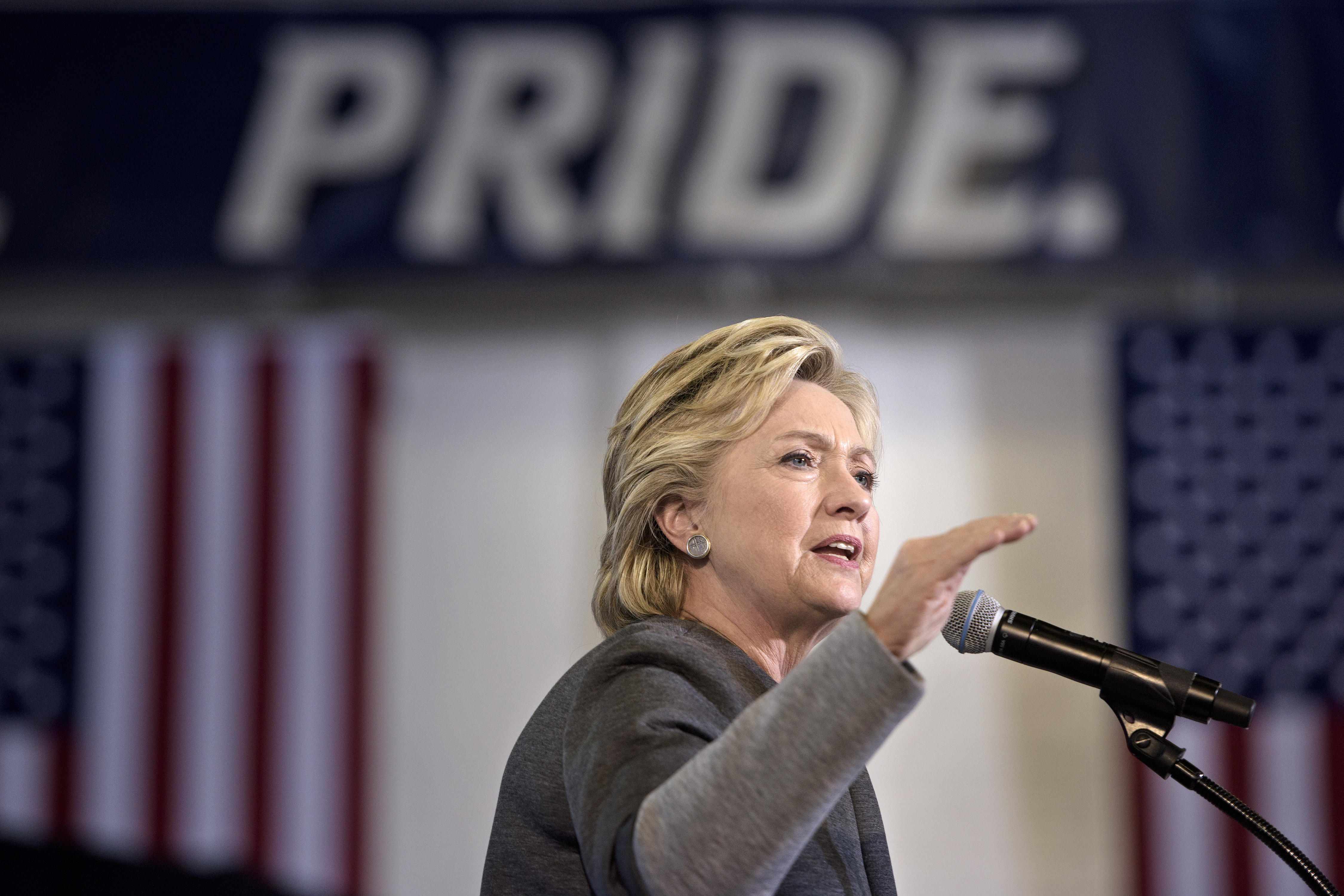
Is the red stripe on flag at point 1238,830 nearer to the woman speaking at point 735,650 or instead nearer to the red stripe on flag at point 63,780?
the woman speaking at point 735,650

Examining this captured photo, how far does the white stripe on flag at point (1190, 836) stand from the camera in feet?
11.0

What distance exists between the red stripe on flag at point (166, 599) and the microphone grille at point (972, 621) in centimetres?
294

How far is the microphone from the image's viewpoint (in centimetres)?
102

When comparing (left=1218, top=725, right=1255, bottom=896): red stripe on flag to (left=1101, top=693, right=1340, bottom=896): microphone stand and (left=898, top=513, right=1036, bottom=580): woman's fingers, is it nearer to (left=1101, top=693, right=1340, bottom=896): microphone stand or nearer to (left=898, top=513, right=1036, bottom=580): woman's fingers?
(left=1101, top=693, right=1340, bottom=896): microphone stand

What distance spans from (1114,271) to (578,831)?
2862mm

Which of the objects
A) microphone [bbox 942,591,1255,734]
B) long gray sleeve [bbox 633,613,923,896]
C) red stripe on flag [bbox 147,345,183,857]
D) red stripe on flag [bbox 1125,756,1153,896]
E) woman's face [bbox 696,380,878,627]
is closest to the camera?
long gray sleeve [bbox 633,613,923,896]

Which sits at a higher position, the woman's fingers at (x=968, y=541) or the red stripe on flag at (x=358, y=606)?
the woman's fingers at (x=968, y=541)

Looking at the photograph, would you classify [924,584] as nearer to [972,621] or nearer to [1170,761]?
[972,621]

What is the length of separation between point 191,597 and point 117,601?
0.71 feet

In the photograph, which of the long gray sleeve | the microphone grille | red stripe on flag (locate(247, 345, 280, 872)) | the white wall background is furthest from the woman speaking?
red stripe on flag (locate(247, 345, 280, 872))

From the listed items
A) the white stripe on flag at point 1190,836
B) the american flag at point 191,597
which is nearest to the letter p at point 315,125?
the american flag at point 191,597

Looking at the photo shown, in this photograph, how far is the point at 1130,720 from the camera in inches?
41.2

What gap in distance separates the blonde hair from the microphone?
0.32 metres

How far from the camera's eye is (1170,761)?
1029mm
